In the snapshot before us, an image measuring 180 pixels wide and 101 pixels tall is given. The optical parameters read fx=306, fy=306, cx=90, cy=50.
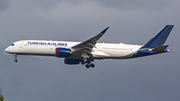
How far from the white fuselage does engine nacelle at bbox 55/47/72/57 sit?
1.44 m

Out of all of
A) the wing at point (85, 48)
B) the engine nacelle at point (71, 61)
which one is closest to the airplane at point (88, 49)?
the wing at point (85, 48)

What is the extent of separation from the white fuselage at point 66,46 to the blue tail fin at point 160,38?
264cm

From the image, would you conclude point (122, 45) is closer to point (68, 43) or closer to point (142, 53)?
point (142, 53)

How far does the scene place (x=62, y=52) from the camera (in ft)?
176

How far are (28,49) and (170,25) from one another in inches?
1065

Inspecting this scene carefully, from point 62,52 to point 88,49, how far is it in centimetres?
473

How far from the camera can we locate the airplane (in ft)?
178

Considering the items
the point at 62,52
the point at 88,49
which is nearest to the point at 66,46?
the point at 62,52

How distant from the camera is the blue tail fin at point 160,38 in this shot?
5747cm

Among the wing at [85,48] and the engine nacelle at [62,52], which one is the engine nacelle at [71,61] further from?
the engine nacelle at [62,52]

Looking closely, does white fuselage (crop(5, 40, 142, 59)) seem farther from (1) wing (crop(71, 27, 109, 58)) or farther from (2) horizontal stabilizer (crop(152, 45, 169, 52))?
(2) horizontal stabilizer (crop(152, 45, 169, 52))

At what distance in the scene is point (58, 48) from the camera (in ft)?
177

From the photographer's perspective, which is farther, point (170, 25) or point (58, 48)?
point (170, 25)

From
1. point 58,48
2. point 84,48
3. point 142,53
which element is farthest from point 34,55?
point 142,53
